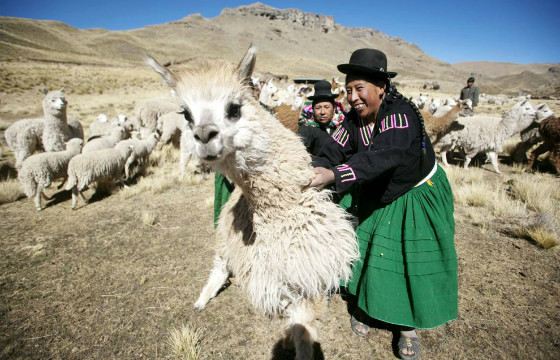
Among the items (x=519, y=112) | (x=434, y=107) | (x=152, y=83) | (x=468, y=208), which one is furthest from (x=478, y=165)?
(x=152, y=83)

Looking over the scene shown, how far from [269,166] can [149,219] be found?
10.6ft

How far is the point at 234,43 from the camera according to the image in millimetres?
89312

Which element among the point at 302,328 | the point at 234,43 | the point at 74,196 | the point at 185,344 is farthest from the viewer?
the point at 234,43

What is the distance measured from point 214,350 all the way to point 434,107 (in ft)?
34.0

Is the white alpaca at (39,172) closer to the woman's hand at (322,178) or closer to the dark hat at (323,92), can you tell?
the dark hat at (323,92)

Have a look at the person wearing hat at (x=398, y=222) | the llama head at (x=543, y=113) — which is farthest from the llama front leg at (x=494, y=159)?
the person wearing hat at (x=398, y=222)

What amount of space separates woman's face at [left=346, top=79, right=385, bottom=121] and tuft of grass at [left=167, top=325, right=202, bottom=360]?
6.90ft

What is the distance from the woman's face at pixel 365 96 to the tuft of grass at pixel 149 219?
341 centimetres

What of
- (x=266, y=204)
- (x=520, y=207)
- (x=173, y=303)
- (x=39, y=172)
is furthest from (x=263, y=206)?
(x=39, y=172)

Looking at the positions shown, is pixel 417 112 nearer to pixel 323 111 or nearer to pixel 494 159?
pixel 323 111

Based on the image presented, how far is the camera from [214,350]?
7.02 feet

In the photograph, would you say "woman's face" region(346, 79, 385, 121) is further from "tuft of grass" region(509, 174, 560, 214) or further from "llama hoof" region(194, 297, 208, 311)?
"tuft of grass" region(509, 174, 560, 214)

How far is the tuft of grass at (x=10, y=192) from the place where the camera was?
15.3ft

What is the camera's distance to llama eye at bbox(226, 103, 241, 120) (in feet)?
4.12
